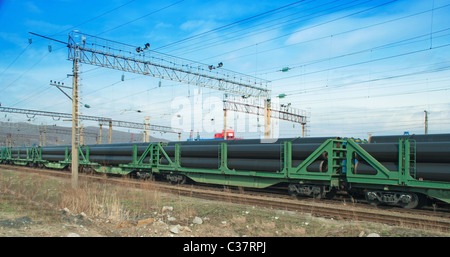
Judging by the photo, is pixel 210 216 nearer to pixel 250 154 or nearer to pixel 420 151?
pixel 250 154

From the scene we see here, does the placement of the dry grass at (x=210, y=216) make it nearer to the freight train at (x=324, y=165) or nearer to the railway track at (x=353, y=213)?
the railway track at (x=353, y=213)

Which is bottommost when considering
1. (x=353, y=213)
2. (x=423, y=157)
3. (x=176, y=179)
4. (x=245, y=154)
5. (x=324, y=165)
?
(x=176, y=179)

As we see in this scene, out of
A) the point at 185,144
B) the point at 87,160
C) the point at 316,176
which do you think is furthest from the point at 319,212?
the point at 87,160

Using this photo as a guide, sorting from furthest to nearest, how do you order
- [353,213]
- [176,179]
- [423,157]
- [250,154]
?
[176,179]
[250,154]
[423,157]
[353,213]

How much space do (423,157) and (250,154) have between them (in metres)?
6.86

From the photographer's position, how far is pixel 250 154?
1461 centimetres

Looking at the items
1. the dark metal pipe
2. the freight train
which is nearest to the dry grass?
the freight train

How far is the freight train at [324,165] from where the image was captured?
10.4 meters

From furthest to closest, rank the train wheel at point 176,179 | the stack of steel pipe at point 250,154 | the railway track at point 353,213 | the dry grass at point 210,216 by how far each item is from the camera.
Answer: the train wheel at point 176,179, the stack of steel pipe at point 250,154, the railway track at point 353,213, the dry grass at point 210,216

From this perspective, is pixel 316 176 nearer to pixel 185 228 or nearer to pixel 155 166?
pixel 185 228

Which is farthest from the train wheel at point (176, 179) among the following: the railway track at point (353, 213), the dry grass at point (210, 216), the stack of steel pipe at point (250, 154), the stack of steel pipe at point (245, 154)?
the dry grass at point (210, 216)

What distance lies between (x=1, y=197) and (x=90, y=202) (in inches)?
224

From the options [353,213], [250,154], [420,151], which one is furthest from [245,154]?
[420,151]
